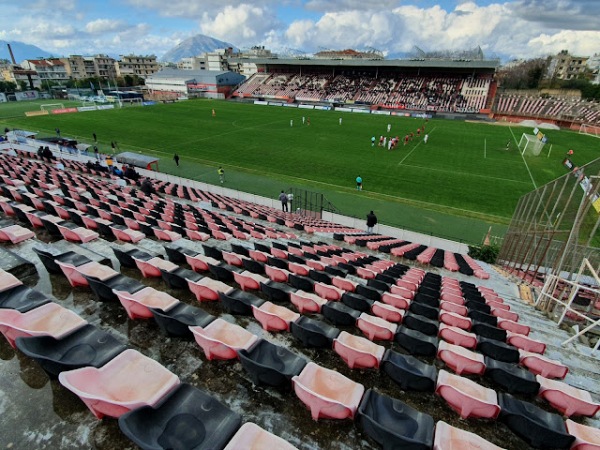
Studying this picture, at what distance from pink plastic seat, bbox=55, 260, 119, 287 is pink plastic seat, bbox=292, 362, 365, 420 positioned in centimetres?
385

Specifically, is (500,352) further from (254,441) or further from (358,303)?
(254,441)

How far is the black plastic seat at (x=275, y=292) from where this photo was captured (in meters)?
6.11

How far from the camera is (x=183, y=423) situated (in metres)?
3.04

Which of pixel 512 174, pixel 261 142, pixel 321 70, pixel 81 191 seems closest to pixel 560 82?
pixel 321 70

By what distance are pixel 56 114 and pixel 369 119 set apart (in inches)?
1962

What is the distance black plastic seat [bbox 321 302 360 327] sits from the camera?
5438 millimetres

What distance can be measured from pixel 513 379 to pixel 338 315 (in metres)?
2.53

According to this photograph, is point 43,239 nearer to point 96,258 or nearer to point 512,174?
point 96,258

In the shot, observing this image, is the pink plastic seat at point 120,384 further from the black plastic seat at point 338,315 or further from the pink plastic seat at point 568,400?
the pink plastic seat at point 568,400

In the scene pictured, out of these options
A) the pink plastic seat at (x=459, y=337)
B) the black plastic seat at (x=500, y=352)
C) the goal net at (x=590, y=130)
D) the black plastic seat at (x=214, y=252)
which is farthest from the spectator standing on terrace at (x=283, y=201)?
the goal net at (x=590, y=130)

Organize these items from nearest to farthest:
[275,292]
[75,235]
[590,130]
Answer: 1. [275,292]
2. [75,235]
3. [590,130]

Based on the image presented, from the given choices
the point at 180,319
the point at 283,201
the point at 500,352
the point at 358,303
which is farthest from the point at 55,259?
the point at 283,201

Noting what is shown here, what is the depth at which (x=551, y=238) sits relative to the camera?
921 centimetres

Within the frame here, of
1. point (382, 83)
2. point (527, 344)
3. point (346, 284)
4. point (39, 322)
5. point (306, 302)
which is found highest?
point (382, 83)
